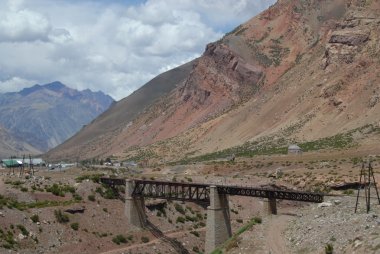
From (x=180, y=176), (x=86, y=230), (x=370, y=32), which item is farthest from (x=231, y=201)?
(x=370, y=32)

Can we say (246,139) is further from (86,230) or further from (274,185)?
(86,230)

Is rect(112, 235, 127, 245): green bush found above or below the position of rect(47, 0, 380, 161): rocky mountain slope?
below

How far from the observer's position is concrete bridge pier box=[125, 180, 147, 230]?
261 feet

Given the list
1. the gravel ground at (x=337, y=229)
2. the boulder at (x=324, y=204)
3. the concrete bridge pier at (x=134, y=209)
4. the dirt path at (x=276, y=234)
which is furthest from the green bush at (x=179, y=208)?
the boulder at (x=324, y=204)

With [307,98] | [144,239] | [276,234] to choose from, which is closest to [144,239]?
[144,239]

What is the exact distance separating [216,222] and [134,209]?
655 inches

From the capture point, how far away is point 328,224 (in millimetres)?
54562

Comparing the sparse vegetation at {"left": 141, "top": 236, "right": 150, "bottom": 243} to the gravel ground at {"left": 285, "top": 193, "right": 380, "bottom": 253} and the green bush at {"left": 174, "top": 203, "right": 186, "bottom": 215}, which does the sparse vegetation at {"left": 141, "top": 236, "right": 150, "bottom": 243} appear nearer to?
the green bush at {"left": 174, "top": 203, "right": 186, "bottom": 215}

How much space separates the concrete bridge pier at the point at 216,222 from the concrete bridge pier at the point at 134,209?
48.2ft

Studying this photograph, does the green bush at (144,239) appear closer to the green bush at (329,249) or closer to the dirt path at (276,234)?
the dirt path at (276,234)

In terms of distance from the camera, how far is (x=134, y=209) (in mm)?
80188

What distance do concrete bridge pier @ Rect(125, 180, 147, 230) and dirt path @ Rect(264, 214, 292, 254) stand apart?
19292mm

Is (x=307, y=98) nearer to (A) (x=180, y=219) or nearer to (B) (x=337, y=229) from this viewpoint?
(A) (x=180, y=219)

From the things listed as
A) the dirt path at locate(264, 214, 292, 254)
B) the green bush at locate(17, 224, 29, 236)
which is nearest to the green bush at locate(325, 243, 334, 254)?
the dirt path at locate(264, 214, 292, 254)
